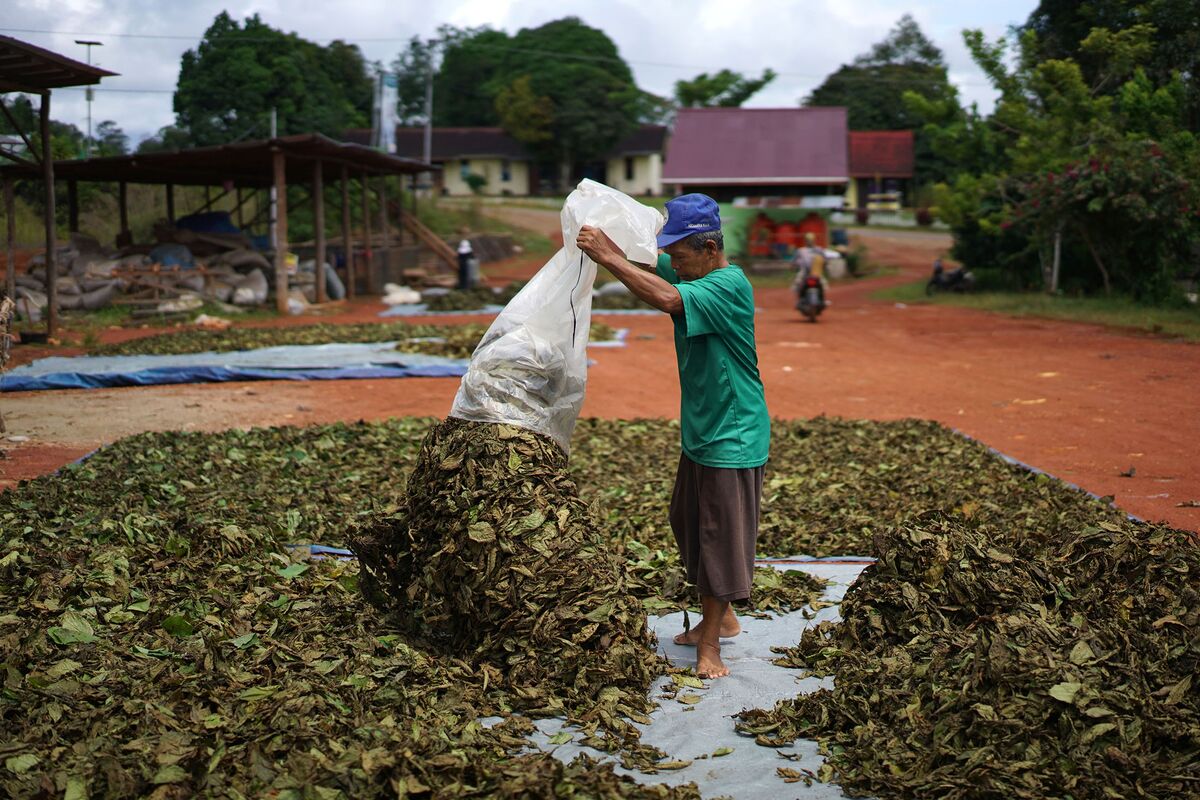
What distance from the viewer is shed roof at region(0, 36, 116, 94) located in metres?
10.7

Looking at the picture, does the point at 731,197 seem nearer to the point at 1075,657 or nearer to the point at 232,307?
the point at 232,307

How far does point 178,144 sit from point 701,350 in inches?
1170

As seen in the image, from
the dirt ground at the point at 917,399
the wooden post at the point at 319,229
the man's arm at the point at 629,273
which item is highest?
the wooden post at the point at 319,229

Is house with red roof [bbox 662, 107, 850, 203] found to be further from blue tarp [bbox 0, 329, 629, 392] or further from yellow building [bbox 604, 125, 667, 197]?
blue tarp [bbox 0, 329, 629, 392]

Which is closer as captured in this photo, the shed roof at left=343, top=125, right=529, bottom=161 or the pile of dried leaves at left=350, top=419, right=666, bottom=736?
the pile of dried leaves at left=350, top=419, right=666, bottom=736

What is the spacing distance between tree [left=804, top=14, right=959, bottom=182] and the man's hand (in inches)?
1787

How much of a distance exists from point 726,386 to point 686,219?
1.91 ft

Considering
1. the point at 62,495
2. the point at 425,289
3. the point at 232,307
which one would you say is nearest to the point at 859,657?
the point at 62,495

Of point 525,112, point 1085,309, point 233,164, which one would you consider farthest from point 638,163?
point 1085,309

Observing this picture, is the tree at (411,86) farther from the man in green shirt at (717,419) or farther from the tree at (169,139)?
the man in green shirt at (717,419)

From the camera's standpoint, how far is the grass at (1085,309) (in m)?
14.5

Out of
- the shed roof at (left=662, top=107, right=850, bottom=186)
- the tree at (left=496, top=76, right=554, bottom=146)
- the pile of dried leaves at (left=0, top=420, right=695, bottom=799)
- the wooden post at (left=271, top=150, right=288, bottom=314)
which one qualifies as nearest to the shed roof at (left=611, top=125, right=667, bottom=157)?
the tree at (left=496, top=76, right=554, bottom=146)

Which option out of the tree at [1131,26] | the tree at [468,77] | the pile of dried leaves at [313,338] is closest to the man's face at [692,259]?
the pile of dried leaves at [313,338]

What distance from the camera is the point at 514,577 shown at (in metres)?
3.42
